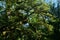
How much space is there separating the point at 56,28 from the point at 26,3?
16.8 feet

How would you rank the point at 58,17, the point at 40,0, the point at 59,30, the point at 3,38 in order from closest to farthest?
1. the point at 3,38
2. the point at 40,0
3. the point at 59,30
4. the point at 58,17

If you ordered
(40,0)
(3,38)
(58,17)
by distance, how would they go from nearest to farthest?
(3,38) < (40,0) < (58,17)

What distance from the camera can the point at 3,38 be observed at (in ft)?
51.8

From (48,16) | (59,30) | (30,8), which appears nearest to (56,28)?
(59,30)

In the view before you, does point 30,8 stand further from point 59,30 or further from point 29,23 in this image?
point 59,30

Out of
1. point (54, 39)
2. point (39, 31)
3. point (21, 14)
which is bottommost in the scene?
point (54, 39)

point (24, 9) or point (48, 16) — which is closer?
point (24, 9)

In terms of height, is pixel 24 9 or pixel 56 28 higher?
pixel 24 9

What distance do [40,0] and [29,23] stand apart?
206 centimetres

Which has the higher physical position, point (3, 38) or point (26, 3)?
point (26, 3)

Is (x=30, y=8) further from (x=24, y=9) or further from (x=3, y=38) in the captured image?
(x=3, y=38)

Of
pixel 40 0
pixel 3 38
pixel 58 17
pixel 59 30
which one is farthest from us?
pixel 58 17

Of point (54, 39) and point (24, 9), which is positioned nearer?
point (24, 9)

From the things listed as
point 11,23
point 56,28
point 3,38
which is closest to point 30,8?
point 11,23
